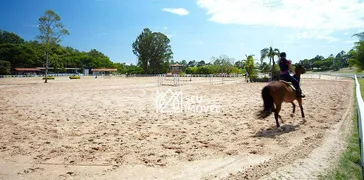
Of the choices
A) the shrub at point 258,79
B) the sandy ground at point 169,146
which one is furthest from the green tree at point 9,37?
the sandy ground at point 169,146

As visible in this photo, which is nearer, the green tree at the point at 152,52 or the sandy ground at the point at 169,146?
the sandy ground at the point at 169,146

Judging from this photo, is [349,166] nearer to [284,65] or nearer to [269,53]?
[284,65]

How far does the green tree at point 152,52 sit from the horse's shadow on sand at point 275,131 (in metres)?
69.0

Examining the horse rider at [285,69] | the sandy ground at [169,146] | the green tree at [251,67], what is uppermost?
the green tree at [251,67]

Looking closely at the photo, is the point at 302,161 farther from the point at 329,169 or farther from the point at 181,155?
the point at 181,155

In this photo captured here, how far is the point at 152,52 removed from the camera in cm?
7475

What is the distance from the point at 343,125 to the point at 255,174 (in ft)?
14.9

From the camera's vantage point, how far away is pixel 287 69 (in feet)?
23.2

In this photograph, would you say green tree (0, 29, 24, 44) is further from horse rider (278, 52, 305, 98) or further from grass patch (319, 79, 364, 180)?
grass patch (319, 79, 364, 180)

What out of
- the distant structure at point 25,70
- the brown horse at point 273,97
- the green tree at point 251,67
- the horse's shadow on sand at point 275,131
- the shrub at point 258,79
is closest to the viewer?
the horse's shadow on sand at point 275,131

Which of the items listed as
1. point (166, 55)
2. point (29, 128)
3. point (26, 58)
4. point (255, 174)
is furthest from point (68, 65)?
→ point (255, 174)

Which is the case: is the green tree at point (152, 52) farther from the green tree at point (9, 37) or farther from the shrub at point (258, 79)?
the green tree at point (9, 37)

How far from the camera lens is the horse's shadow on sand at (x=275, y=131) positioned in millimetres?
5848

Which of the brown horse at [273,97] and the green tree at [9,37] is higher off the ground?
the green tree at [9,37]
